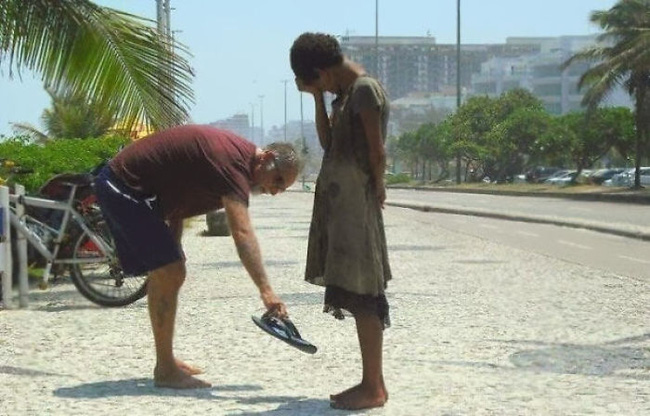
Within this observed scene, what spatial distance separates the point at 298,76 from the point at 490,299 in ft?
18.0

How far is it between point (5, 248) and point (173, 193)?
3921 mm

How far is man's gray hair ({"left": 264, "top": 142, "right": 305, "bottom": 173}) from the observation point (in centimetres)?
602

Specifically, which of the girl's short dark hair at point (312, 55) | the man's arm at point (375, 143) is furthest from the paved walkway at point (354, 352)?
the girl's short dark hair at point (312, 55)

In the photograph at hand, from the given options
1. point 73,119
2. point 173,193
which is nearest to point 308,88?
point 173,193

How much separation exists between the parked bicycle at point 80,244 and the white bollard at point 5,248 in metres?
0.20

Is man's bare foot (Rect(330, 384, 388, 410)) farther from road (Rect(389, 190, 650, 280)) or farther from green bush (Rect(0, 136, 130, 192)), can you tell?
road (Rect(389, 190, 650, 280))

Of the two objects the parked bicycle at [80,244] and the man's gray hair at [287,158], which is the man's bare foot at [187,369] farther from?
the parked bicycle at [80,244]

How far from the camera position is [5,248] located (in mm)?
9688

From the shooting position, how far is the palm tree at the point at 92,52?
34.4ft

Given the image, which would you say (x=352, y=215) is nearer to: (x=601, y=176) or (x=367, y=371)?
(x=367, y=371)

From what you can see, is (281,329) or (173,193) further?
(173,193)

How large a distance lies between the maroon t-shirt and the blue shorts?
59 mm

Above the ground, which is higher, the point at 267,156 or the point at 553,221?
the point at 267,156

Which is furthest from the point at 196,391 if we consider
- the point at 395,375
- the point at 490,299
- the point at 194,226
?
the point at 194,226
